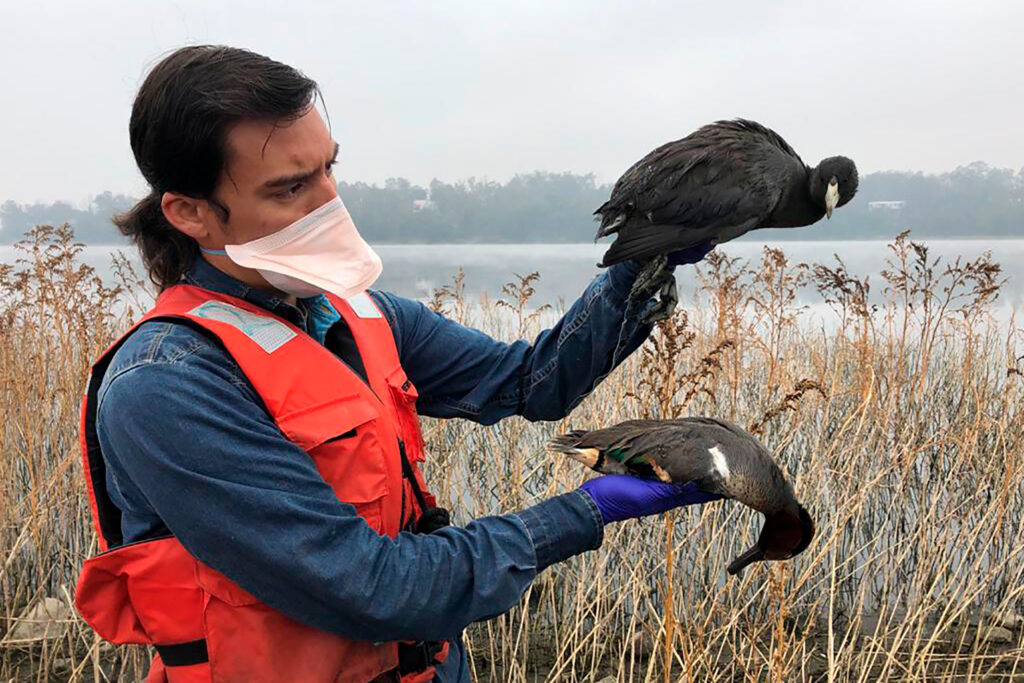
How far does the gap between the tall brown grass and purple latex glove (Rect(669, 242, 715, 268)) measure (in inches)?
45.8

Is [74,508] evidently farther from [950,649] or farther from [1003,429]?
[1003,429]

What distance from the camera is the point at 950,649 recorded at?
11.4 ft

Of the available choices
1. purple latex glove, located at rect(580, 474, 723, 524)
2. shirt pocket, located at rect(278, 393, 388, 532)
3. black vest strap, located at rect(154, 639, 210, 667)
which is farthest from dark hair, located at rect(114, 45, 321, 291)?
purple latex glove, located at rect(580, 474, 723, 524)

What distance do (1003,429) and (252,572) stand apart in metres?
4.36

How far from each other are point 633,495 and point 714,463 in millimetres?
177

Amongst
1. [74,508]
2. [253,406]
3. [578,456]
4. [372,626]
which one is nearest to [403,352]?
[578,456]

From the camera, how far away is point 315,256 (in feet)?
4.49

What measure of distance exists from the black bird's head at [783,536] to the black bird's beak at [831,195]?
783mm

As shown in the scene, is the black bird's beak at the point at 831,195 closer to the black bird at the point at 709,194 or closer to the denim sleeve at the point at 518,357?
the black bird at the point at 709,194

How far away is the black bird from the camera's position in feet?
5.50

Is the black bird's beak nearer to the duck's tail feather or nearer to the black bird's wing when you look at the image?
the black bird's wing

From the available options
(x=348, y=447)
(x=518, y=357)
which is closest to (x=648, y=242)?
(x=518, y=357)

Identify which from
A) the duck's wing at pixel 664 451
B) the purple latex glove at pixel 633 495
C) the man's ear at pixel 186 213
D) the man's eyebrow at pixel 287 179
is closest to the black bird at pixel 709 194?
the duck's wing at pixel 664 451

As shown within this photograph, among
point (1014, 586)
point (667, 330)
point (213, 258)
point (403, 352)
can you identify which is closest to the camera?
point (213, 258)
